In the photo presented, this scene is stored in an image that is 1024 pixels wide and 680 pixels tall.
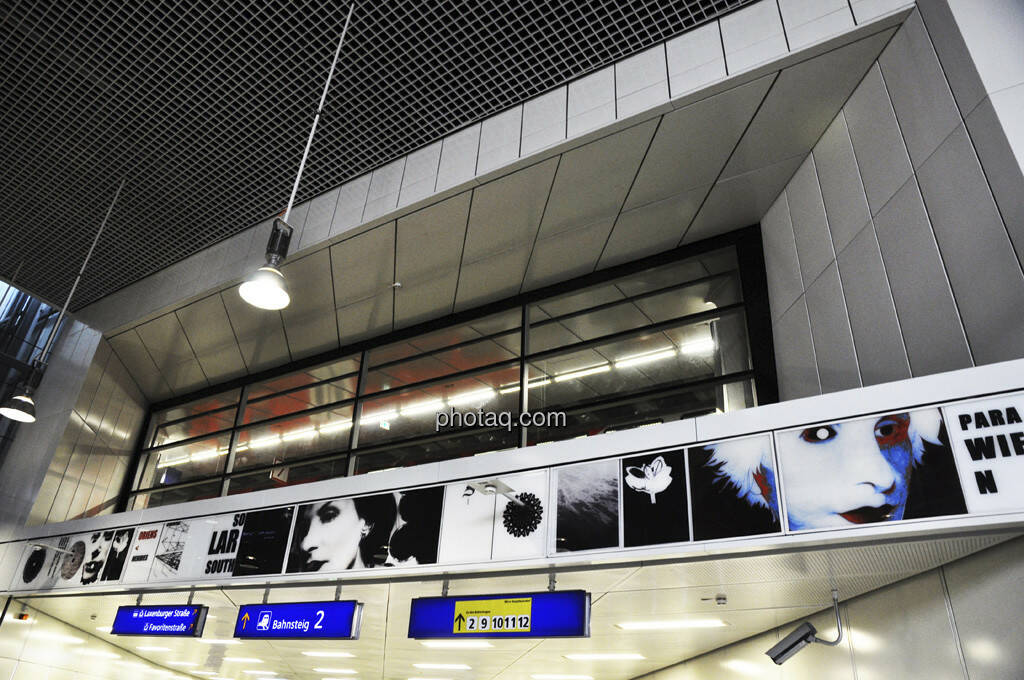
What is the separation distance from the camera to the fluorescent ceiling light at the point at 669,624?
21.4 feet

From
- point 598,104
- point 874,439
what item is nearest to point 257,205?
point 598,104

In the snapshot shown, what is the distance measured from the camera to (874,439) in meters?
4.40

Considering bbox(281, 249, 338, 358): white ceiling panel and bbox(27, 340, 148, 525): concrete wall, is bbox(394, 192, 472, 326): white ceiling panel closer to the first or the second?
bbox(281, 249, 338, 358): white ceiling panel

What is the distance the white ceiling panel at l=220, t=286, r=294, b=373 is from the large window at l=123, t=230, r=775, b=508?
1.18 feet

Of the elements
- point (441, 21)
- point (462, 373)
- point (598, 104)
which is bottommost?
point (462, 373)

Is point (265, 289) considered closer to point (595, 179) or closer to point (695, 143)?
point (595, 179)

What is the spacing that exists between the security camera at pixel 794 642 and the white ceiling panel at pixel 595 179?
15.7 ft

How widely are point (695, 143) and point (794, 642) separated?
4.79 meters

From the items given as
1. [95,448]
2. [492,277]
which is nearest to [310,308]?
[492,277]

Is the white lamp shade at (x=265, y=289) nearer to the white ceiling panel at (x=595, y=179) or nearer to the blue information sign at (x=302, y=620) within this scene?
the blue information sign at (x=302, y=620)

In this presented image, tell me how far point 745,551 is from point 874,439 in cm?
115

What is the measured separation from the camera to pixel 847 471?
4410 millimetres

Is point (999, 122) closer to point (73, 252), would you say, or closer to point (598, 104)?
point (598, 104)

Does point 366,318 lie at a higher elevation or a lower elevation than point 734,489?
higher
